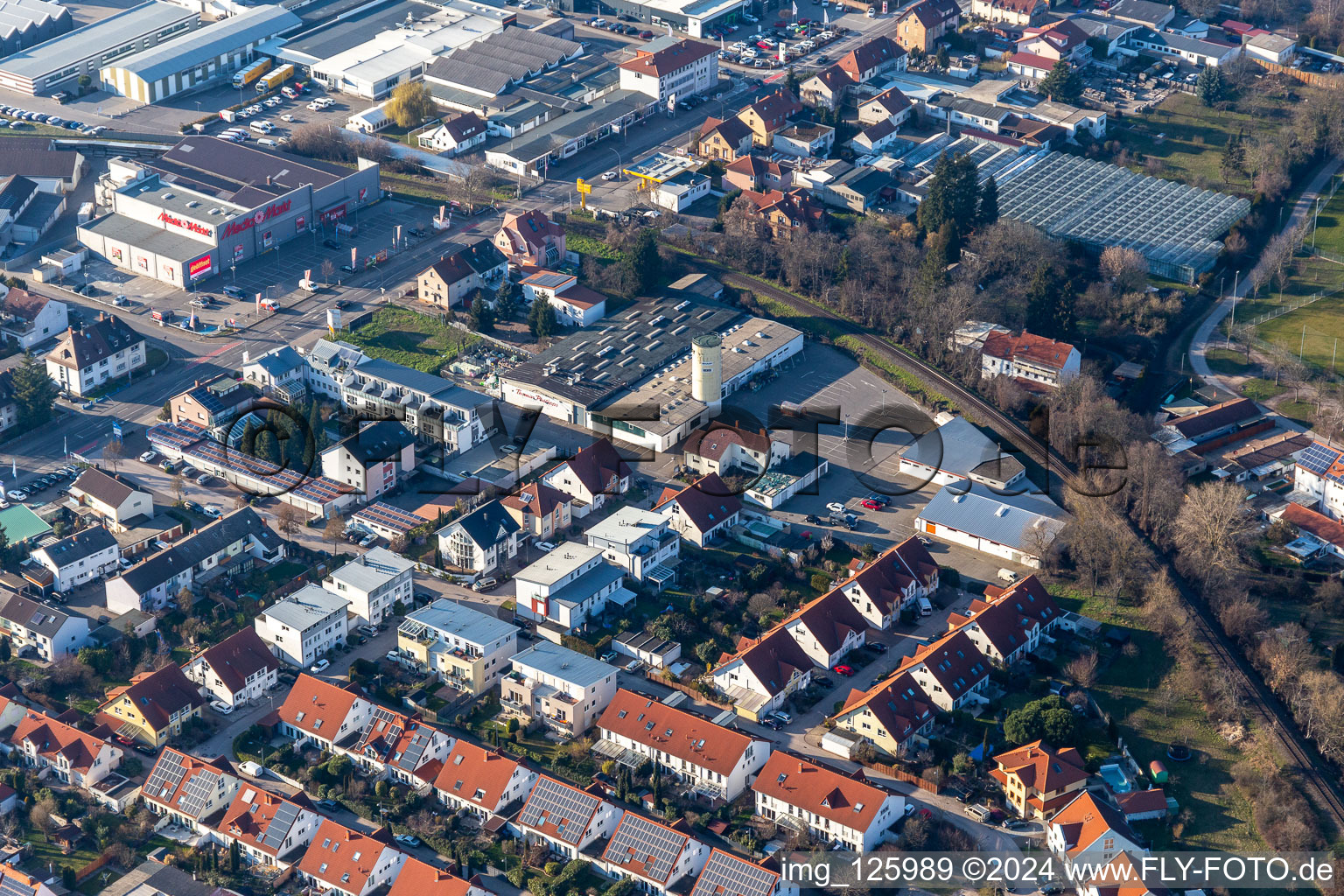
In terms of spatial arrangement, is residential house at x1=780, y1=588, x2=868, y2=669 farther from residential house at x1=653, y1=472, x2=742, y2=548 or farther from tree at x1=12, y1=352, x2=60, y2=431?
tree at x1=12, y1=352, x2=60, y2=431

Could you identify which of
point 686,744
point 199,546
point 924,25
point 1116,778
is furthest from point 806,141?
point 1116,778

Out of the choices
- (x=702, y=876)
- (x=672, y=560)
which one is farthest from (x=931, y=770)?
(x=672, y=560)

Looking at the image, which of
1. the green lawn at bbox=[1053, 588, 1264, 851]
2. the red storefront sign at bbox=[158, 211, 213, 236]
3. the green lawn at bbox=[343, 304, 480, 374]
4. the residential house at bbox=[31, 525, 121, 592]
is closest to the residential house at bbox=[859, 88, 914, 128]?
the green lawn at bbox=[343, 304, 480, 374]

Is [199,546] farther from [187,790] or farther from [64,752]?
[187,790]

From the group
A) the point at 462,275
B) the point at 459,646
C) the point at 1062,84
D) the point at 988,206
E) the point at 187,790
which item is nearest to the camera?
the point at 187,790

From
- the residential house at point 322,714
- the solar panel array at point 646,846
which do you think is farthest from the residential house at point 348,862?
the solar panel array at point 646,846
